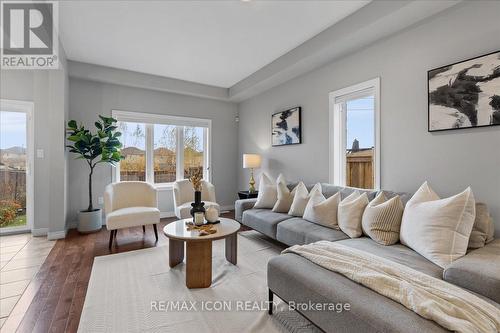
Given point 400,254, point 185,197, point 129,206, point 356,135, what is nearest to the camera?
point 400,254

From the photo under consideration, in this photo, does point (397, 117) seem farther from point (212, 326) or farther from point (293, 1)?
point (212, 326)

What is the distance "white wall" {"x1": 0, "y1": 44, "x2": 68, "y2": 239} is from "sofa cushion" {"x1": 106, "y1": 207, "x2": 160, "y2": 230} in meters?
0.96

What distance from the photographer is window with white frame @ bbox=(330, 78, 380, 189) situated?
3.00 m

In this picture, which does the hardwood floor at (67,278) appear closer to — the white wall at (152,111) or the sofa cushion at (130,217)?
the sofa cushion at (130,217)

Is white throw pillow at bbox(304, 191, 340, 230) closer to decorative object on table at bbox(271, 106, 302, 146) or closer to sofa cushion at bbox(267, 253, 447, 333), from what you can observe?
sofa cushion at bbox(267, 253, 447, 333)

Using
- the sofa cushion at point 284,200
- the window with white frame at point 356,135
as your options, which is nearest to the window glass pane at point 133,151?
the sofa cushion at point 284,200

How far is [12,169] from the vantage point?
3822 millimetres

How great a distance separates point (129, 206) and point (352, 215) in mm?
3184

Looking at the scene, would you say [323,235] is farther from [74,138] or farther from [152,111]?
[152,111]

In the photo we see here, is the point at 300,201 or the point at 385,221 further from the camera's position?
the point at 300,201

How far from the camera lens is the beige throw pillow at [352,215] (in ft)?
8.07

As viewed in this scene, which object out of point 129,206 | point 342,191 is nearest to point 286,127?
point 342,191

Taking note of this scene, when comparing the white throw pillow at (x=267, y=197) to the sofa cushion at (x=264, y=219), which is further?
the white throw pillow at (x=267, y=197)

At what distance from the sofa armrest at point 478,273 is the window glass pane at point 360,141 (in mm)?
1583
